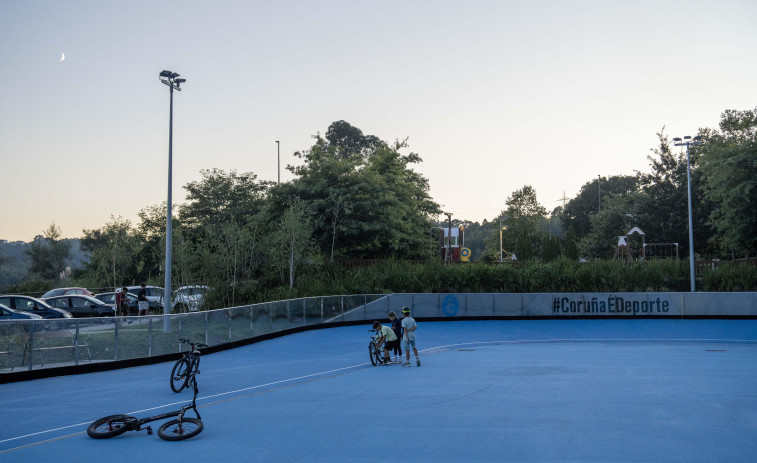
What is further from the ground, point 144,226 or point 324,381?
point 144,226

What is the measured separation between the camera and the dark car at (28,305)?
26177 mm

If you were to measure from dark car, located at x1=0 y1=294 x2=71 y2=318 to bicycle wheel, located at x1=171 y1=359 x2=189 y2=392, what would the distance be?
1467cm

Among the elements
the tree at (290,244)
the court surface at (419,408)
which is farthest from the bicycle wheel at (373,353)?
the tree at (290,244)

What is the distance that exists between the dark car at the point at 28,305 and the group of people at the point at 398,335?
15.0 meters

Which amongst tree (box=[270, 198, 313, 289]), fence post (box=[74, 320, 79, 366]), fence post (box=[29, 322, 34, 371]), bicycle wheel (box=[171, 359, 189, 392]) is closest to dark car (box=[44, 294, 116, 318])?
tree (box=[270, 198, 313, 289])

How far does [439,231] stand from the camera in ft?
217

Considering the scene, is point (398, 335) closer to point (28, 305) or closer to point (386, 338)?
point (386, 338)

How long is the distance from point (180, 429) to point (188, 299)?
23644 millimetres

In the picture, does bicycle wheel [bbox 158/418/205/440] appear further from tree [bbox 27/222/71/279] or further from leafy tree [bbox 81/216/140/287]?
tree [bbox 27/222/71/279]

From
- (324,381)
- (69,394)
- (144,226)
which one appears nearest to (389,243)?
(144,226)

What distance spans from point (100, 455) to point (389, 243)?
40336mm

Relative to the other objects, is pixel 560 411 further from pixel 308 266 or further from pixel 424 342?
pixel 308 266

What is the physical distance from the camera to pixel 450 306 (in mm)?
36312

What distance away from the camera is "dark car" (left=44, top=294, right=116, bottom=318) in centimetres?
3038
